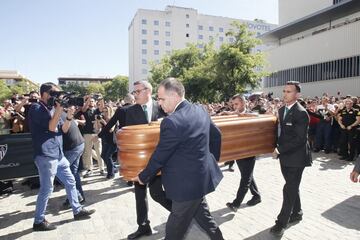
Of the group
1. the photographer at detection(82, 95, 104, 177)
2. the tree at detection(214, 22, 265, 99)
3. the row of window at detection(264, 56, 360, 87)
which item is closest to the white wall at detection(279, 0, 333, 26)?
the row of window at detection(264, 56, 360, 87)

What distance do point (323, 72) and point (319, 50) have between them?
219 cm

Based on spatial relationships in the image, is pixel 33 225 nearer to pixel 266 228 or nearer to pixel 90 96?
pixel 266 228

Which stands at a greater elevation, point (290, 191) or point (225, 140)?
point (225, 140)

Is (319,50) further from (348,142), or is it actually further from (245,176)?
(245,176)

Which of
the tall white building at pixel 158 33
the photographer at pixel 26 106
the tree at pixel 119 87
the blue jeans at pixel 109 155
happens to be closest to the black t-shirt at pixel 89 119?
the blue jeans at pixel 109 155

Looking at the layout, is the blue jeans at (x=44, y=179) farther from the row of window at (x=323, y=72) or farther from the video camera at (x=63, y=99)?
the row of window at (x=323, y=72)

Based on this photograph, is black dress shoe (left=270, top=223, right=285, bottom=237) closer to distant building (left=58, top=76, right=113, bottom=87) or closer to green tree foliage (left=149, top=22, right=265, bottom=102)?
green tree foliage (left=149, top=22, right=265, bottom=102)

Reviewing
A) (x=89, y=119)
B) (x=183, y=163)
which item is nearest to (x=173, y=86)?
(x=183, y=163)

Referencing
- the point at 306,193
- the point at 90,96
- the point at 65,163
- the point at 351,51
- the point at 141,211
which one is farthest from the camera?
the point at 351,51

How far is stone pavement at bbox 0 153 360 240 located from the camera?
4348 mm

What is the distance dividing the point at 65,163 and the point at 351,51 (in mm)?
27661

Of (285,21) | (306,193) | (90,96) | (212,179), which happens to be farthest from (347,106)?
(285,21)

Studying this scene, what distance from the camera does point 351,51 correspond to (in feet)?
86.7

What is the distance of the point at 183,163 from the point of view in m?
2.83
